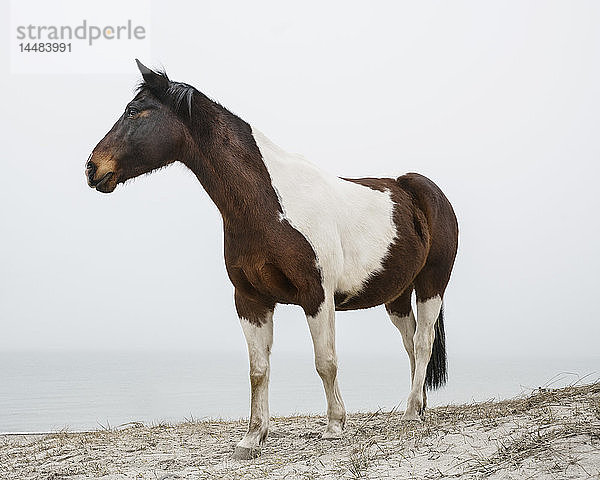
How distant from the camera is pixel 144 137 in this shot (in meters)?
4.77

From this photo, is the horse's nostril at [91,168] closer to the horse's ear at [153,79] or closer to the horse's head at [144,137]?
the horse's head at [144,137]

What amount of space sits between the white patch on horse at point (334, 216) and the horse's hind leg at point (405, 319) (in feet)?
3.52

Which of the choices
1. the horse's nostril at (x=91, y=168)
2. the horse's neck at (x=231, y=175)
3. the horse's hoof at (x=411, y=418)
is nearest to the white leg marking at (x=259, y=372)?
the horse's neck at (x=231, y=175)

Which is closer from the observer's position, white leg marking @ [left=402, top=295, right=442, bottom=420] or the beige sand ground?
the beige sand ground

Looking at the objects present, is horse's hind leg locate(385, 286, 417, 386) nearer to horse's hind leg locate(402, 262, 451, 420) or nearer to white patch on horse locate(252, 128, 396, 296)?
horse's hind leg locate(402, 262, 451, 420)

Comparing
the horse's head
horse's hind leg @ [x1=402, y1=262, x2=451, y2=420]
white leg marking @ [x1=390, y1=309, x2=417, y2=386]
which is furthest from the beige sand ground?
the horse's head

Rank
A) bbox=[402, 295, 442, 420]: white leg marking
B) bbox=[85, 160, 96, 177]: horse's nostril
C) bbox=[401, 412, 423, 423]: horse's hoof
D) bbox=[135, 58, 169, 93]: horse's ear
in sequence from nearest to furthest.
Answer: bbox=[85, 160, 96, 177]: horse's nostril
bbox=[135, 58, 169, 93]: horse's ear
bbox=[401, 412, 423, 423]: horse's hoof
bbox=[402, 295, 442, 420]: white leg marking

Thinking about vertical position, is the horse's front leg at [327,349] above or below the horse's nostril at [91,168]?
below

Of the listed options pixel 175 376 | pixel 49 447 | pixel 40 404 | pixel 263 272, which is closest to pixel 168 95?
pixel 263 272

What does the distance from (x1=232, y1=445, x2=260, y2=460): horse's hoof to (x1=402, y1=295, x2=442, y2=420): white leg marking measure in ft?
4.93

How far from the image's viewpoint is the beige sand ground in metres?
3.84

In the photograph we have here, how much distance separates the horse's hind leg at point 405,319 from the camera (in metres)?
6.41

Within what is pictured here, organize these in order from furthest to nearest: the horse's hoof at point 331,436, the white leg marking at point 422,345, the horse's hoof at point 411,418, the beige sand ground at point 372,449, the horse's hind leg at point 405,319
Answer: the horse's hind leg at point 405,319, the white leg marking at point 422,345, the horse's hoof at point 411,418, the horse's hoof at point 331,436, the beige sand ground at point 372,449

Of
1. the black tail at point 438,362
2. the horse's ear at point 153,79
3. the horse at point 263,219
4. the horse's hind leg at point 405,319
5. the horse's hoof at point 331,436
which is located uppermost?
the horse's ear at point 153,79
